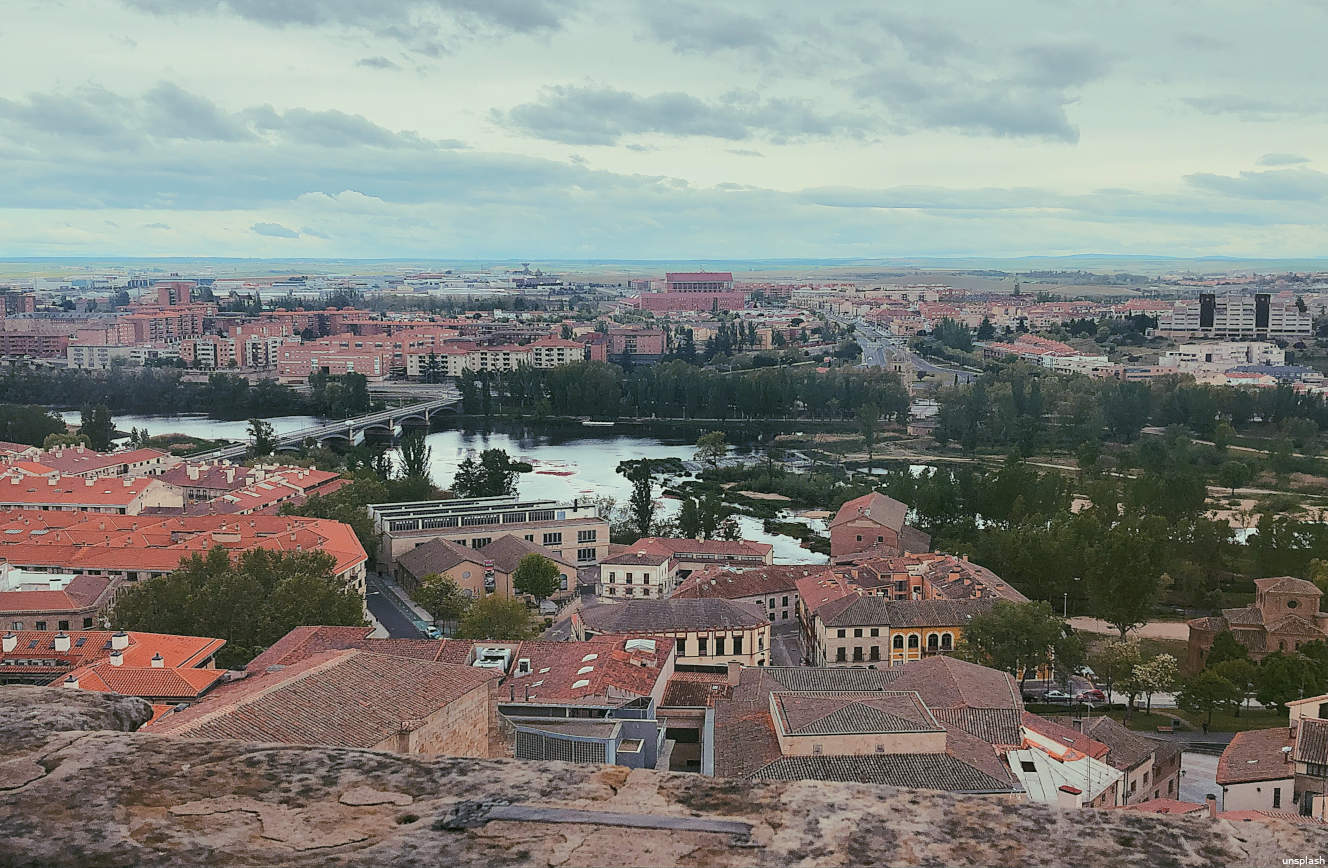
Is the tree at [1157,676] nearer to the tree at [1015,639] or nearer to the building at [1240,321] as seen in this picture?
the tree at [1015,639]

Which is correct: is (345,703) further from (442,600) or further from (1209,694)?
(442,600)

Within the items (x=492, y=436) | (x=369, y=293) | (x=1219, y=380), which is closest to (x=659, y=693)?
(x=492, y=436)

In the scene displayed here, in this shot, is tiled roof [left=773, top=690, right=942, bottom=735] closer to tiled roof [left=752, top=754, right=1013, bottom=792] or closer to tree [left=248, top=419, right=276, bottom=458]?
tiled roof [left=752, top=754, right=1013, bottom=792]

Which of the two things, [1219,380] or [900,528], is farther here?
[1219,380]

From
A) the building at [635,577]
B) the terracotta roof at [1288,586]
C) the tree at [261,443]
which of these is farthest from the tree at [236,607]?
the tree at [261,443]

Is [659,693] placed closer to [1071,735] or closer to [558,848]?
[1071,735]

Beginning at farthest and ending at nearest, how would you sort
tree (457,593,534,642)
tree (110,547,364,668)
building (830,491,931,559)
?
building (830,491,931,559) < tree (457,593,534,642) < tree (110,547,364,668)

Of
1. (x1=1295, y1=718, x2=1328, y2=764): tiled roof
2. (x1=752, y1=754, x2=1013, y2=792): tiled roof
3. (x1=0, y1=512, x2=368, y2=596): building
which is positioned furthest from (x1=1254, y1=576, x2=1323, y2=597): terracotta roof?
(x1=0, y1=512, x2=368, y2=596): building
